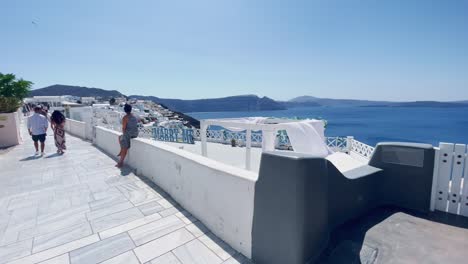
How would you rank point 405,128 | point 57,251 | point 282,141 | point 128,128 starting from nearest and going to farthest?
point 57,251, point 128,128, point 282,141, point 405,128

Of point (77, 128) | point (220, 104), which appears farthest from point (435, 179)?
point (220, 104)

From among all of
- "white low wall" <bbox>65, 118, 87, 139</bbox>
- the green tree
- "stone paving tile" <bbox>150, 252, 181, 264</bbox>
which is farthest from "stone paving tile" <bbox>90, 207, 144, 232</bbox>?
the green tree

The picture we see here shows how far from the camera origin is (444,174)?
2.54 meters

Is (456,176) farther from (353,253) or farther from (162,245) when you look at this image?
(162,245)

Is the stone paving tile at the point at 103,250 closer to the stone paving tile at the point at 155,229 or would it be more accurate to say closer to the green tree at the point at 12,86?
the stone paving tile at the point at 155,229

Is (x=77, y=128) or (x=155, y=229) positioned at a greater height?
(x=77, y=128)

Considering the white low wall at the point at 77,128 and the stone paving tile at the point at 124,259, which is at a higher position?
the white low wall at the point at 77,128

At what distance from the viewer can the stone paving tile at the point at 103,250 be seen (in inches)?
83.8

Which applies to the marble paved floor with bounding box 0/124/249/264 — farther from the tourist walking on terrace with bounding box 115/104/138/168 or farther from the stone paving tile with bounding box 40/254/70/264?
the tourist walking on terrace with bounding box 115/104/138/168

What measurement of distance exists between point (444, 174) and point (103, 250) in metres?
3.88

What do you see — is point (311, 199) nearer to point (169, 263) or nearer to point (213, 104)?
point (169, 263)

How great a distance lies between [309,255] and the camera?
179 cm

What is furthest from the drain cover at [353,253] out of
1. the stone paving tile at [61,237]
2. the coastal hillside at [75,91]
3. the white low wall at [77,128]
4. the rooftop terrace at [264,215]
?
the coastal hillside at [75,91]

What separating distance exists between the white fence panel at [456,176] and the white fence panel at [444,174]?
0.04m
